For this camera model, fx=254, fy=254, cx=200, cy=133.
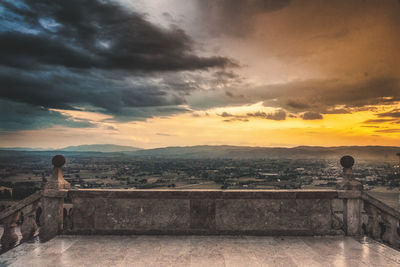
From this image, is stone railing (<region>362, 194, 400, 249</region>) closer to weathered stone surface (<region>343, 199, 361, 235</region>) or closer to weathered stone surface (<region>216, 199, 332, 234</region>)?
weathered stone surface (<region>343, 199, 361, 235</region>)

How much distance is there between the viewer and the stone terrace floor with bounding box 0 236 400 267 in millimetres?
4590

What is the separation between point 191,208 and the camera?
613cm

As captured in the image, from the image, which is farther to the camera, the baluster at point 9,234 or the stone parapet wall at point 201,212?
the stone parapet wall at point 201,212

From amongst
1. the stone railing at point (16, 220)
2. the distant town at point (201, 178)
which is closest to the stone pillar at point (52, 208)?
the stone railing at point (16, 220)

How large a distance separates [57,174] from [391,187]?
5343 centimetres

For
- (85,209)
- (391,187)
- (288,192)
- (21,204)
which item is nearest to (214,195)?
(288,192)

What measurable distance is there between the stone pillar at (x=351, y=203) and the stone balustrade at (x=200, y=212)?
2 centimetres

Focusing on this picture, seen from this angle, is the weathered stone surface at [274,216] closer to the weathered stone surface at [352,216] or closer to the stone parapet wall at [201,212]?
the stone parapet wall at [201,212]

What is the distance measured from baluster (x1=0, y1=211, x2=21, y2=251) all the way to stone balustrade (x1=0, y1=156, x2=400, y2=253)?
0.41m

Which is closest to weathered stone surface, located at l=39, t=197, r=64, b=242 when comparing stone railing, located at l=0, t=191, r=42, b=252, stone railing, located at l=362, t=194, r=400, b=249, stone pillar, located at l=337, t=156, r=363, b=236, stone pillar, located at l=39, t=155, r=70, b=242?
stone pillar, located at l=39, t=155, r=70, b=242

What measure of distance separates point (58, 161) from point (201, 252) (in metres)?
3.98

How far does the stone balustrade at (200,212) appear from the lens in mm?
6039

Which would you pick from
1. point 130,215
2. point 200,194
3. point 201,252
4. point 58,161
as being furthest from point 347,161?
point 58,161

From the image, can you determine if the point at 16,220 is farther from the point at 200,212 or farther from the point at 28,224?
the point at 200,212
